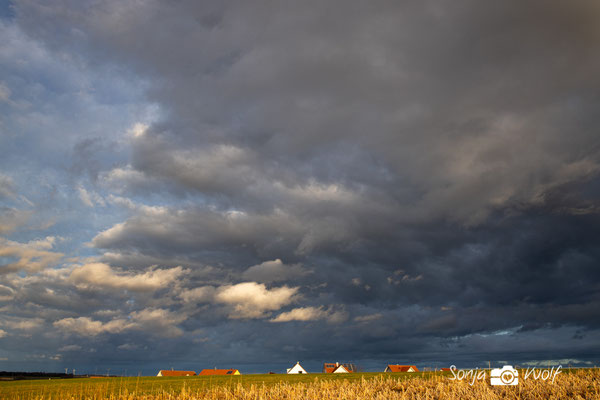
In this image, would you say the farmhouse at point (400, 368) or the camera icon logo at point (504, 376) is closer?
the camera icon logo at point (504, 376)

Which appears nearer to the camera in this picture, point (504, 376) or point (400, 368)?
point (504, 376)

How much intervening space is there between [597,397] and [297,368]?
145790 mm

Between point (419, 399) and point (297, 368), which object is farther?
point (297, 368)

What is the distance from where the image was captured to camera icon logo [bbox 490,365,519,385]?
2969cm

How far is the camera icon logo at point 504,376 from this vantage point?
2969 centimetres

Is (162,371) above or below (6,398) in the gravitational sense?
below

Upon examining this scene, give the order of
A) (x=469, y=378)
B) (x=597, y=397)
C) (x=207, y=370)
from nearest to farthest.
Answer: (x=597, y=397) < (x=469, y=378) < (x=207, y=370)

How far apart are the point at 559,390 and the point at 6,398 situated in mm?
42677

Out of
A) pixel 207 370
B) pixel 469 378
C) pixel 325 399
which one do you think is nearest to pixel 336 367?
pixel 207 370

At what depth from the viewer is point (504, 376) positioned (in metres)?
31.9

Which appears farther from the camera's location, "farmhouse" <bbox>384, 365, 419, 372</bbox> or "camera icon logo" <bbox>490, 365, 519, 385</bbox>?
"farmhouse" <bbox>384, 365, 419, 372</bbox>

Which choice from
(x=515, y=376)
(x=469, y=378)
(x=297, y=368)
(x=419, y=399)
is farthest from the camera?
(x=297, y=368)

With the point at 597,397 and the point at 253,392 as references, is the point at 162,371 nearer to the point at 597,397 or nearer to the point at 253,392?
the point at 253,392

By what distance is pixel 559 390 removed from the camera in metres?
26.1
